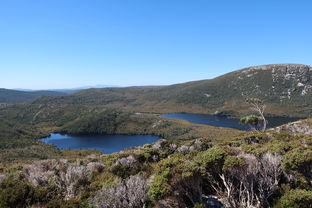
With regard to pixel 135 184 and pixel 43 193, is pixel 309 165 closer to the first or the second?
pixel 135 184

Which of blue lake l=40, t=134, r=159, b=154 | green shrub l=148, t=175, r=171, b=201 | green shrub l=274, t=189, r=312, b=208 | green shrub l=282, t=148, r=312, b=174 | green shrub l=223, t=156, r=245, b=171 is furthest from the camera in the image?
blue lake l=40, t=134, r=159, b=154

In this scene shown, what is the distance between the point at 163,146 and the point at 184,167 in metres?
29.3

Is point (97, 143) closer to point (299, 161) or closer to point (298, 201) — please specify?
point (299, 161)

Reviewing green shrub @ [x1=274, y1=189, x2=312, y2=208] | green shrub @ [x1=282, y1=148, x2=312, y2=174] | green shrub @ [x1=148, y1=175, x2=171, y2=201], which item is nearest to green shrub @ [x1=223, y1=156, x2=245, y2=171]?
green shrub @ [x1=274, y1=189, x2=312, y2=208]

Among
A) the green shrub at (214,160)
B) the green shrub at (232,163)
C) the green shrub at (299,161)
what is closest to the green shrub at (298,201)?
the green shrub at (232,163)

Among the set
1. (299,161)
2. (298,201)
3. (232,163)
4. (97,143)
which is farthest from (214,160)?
(97,143)

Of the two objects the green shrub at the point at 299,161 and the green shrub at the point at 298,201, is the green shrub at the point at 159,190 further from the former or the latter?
the green shrub at the point at 299,161

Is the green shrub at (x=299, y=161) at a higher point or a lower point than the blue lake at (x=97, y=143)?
higher

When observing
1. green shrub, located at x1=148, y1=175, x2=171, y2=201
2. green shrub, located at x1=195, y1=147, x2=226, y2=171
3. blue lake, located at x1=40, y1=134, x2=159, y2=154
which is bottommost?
blue lake, located at x1=40, y1=134, x2=159, y2=154

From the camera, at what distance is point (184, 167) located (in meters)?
14.7

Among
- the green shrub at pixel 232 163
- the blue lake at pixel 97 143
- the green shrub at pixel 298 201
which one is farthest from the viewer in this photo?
the blue lake at pixel 97 143

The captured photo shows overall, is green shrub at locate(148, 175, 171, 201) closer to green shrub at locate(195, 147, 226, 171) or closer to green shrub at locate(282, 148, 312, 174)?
green shrub at locate(195, 147, 226, 171)

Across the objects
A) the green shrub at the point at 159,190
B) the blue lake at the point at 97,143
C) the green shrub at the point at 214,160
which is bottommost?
the blue lake at the point at 97,143

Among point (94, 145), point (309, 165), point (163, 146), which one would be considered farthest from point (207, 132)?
point (309, 165)
